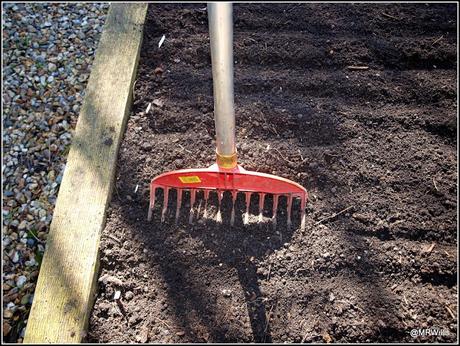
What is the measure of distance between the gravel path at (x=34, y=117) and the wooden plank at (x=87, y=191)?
15 cm

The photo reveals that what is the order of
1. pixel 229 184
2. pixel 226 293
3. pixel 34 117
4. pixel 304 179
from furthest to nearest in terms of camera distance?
pixel 34 117, pixel 304 179, pixel 229 184, pixel 226 293

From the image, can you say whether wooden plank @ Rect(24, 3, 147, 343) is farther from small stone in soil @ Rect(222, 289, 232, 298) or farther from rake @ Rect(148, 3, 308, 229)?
small stone in soil @ Rect(222, 289, 232, 298)

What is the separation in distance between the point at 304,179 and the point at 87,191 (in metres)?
1.08

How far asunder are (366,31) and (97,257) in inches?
80.5

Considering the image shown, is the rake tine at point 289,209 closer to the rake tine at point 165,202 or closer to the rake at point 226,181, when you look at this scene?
the rake at point 226,181

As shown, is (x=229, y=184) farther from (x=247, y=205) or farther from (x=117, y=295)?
(x=117, y=295)

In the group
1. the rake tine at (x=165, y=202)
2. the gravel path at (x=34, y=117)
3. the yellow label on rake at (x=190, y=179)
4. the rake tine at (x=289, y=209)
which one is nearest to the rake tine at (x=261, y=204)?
the rake tine at (x=289, y=209)

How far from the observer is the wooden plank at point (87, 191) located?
1.85 metres

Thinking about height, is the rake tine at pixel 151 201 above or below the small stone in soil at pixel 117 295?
above

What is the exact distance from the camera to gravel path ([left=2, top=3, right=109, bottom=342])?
6.82 feet

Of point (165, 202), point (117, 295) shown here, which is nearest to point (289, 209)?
point (165, 202)

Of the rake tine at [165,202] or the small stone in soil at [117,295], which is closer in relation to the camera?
the small stone in soil at [117,295]

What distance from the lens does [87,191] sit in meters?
2.12

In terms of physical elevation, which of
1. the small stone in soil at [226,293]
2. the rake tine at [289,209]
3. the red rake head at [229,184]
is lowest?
the small stone in soil at [226,293]
